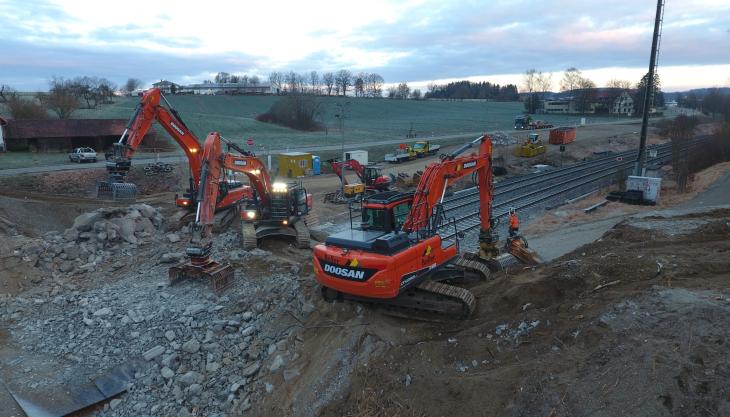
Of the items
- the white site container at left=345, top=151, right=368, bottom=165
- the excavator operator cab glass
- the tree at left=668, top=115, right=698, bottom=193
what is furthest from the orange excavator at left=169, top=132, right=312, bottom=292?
the tree at left=668, top=115, right=698, bottom=193

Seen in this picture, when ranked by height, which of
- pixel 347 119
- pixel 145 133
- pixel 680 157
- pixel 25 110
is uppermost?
pixel 25 110

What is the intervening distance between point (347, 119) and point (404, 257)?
87.7 meters

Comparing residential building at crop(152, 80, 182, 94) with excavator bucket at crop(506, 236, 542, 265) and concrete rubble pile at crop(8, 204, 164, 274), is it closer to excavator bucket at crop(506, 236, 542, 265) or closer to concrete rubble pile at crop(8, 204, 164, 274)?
concrete rubble pile at crop(8, 204, 164, 274)

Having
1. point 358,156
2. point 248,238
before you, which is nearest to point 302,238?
point 248,238

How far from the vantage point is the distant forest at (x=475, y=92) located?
169500 millimetres

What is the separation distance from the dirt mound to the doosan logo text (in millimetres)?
1088

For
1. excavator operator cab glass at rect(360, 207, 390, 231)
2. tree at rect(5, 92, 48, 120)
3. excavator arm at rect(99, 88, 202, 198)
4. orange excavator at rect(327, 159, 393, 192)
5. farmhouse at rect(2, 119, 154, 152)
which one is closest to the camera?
excavator operator cab glass at rect(360, 207, 390, 231)

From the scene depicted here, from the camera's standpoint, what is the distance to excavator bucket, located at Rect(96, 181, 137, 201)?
2472cm

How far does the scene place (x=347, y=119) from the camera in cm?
9600

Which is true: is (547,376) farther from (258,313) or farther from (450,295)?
(258,313)

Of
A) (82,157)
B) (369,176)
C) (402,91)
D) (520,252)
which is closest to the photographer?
(520,252)

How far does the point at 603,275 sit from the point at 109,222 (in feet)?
51.6

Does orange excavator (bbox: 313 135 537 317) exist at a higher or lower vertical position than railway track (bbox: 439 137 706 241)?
higher

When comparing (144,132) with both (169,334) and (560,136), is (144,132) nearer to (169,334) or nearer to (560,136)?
(169,334)
